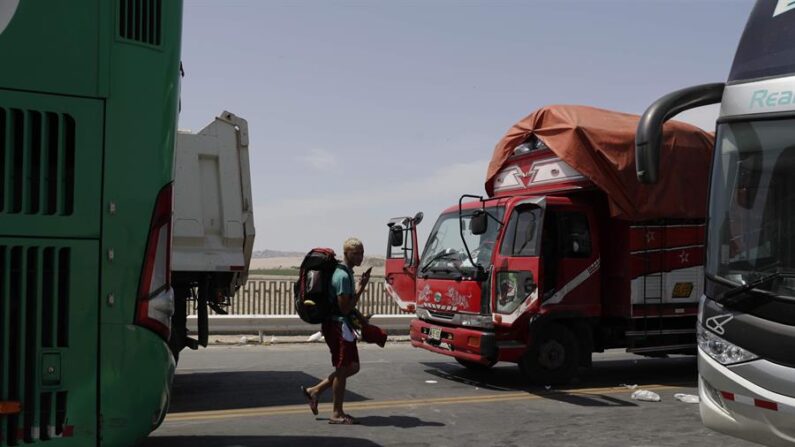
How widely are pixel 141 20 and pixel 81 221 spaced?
48.2 inches

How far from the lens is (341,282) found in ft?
23.3

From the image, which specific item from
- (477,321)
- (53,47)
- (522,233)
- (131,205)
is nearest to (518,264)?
(522,233)

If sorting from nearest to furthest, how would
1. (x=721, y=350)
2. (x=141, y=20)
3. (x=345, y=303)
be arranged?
(x=141, y=20)
(x=721, y=350)
(x=345, y=303)

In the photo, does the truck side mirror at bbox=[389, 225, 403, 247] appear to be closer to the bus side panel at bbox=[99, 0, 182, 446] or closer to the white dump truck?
the white dump truck

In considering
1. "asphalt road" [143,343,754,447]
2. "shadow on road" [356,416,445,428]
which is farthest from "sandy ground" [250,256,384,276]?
"shadow on road" [356,416,445,428]

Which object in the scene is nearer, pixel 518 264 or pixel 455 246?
pixel 518 264

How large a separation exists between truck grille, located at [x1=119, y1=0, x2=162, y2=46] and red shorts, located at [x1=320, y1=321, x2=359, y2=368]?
11.9 ft

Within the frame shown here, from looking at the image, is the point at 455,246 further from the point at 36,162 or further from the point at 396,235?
the point at 36,162

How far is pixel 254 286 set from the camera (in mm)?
17797

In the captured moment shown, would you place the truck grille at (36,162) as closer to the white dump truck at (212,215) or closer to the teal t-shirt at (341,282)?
the teal t-shirt at (341,282)

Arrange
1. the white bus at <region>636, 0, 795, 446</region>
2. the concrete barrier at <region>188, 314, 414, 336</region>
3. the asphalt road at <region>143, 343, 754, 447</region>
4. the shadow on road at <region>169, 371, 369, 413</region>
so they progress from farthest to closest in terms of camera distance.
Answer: the concrete barrier at <region>188, 314, 414, 336</region>, the shadow on road at <region>169, 371, 369, 413</region>, the asphalt road at <region>143, 343, 754, 447</region>, the white bus at <region>636, 0, 795, 446</region>

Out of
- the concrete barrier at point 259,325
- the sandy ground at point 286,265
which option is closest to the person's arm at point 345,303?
the concrete barrier at point 259,325

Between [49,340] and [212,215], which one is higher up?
[212,215]

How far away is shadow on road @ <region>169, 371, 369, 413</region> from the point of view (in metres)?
8.37
